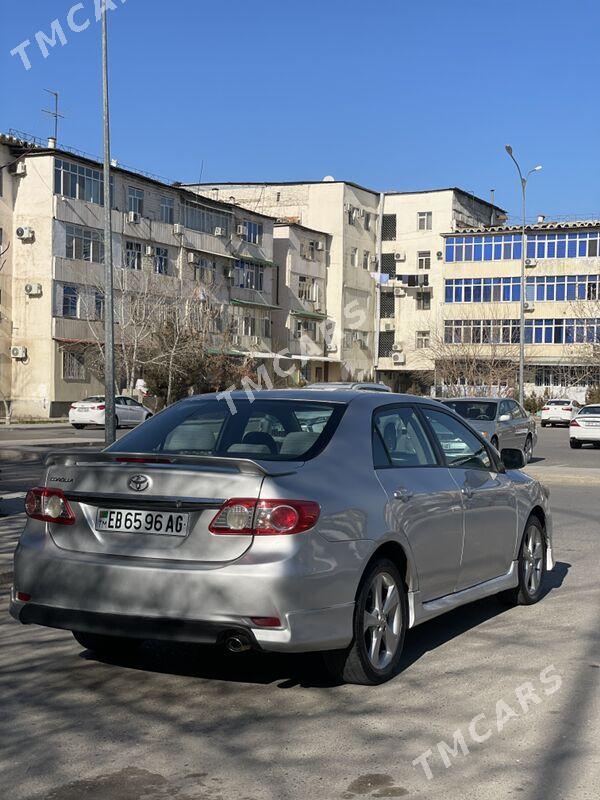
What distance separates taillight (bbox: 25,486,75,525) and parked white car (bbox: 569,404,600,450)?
28445 millimetres

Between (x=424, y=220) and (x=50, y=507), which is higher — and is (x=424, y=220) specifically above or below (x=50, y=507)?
above

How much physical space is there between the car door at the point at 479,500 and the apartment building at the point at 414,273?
78.3 meters

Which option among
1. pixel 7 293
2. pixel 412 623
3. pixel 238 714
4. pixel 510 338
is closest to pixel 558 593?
pixel 412 623

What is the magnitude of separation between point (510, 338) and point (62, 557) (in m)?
76.4

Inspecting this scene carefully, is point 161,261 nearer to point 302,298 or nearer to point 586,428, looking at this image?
point 302,298

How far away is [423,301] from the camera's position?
290ft

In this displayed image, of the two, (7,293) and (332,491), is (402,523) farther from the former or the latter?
(7,293)

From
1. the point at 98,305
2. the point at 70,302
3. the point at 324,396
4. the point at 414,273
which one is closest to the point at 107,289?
the point at 324,396

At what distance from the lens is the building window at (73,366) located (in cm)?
5231

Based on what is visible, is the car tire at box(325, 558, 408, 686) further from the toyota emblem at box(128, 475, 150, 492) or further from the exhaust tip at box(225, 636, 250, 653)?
the toyota emblem at box(128, 475, 150, 492)

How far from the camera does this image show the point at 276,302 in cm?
7562

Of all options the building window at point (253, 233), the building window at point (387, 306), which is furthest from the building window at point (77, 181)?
the building window at point (387, 306)

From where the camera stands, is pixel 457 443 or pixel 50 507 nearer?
pixel 50 507

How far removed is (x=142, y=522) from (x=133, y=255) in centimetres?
5317
